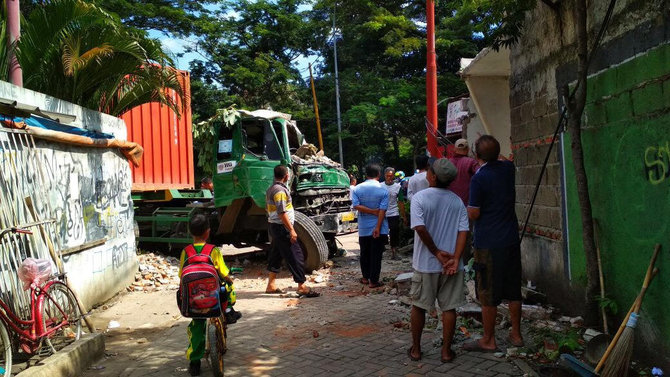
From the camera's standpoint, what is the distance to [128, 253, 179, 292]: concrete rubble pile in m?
8.06

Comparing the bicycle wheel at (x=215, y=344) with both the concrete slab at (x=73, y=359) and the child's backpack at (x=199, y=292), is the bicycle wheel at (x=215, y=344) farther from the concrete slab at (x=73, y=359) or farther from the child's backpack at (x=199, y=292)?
the concrete slab at (x=73, y=359)

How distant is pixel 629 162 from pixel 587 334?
1373 millimetres

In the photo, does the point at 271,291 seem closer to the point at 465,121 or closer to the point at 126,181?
the point at 126,181

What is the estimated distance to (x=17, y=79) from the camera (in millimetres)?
6156

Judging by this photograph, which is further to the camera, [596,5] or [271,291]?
[271,291]

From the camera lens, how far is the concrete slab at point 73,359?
3.71 m

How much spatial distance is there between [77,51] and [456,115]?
9557 mm

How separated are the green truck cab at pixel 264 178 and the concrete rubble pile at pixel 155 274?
115 centimetres

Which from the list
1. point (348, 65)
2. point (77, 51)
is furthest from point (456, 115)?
point (348, 65)

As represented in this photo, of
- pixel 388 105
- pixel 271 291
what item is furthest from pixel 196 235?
pixel 388 105

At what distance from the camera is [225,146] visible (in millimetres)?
8984

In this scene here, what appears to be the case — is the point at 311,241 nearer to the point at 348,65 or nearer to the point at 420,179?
the point at 420,179

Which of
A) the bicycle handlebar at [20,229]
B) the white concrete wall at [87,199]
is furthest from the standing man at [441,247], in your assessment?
the white concrete wall at [87,199]

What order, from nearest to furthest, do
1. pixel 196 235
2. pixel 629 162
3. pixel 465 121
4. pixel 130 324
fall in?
pixel 629 162 < pixel 196 235 < pixel 130 324 < pixel 465 121
